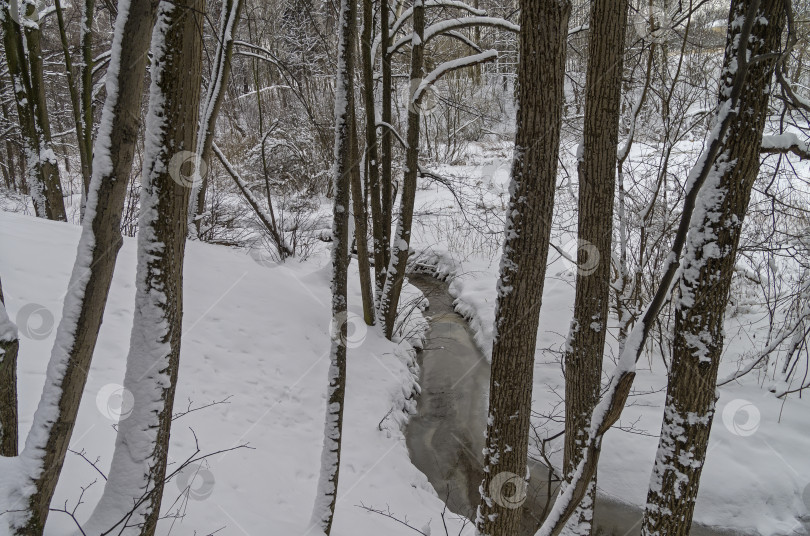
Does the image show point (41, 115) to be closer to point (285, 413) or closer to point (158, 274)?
point (285, 413)

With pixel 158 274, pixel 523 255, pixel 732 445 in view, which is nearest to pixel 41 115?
pixel 158 274

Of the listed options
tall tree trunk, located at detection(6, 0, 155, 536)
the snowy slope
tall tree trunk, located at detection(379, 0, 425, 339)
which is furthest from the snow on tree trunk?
tall tree trunk, located at detection(379, 0, 425, 339)

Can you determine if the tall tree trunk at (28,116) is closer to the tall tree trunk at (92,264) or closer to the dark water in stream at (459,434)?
the tall tree trunk at (92,264)

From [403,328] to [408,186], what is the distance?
2.27 meters

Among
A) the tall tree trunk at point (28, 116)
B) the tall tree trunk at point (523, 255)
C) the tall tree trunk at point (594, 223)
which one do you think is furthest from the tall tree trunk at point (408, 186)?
the tall tree trunk at point (28, 116)

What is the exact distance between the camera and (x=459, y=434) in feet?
17.3

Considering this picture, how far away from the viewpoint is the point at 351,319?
20.8 ft

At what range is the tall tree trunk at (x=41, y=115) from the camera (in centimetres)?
557

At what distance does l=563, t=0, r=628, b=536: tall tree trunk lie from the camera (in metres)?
2.71

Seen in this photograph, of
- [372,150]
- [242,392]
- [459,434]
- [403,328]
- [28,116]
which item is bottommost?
[459,434]

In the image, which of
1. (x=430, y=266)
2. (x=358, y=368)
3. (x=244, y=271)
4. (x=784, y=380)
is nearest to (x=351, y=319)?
(x=358, y=368)

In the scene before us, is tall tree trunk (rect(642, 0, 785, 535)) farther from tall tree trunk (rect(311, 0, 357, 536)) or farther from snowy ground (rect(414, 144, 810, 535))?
snowy ground (rect(414, 144, 810, 535))

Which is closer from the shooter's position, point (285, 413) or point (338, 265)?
point (338, 265)

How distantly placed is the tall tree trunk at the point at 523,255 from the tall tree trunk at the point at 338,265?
0.97m
